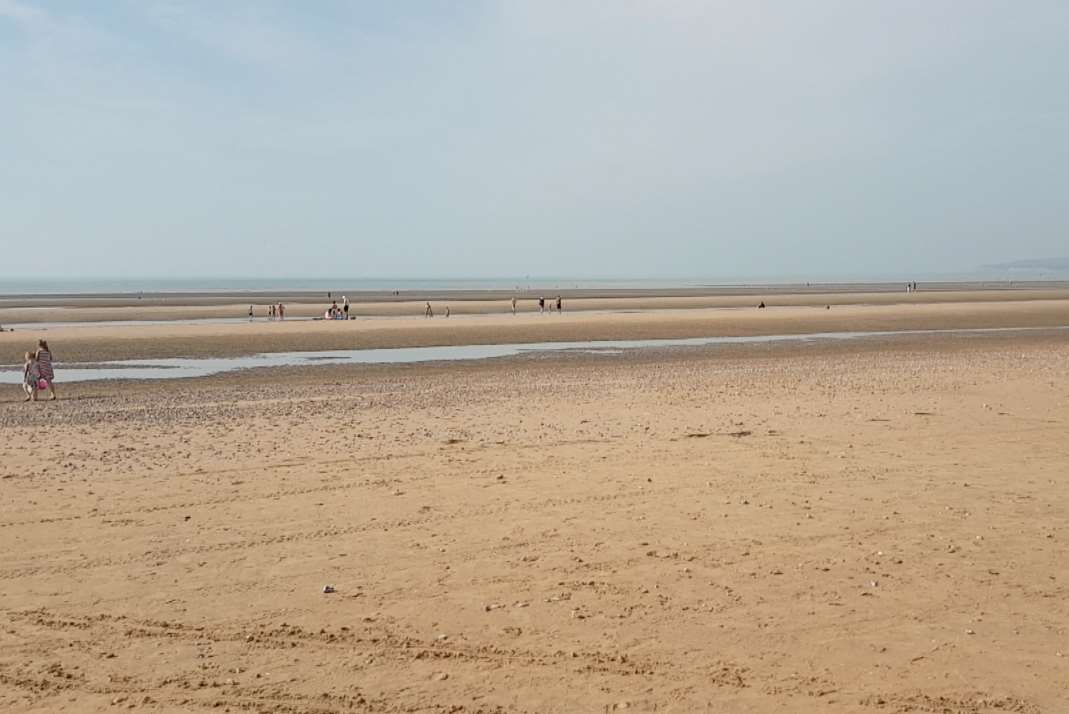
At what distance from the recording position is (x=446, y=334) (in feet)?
151

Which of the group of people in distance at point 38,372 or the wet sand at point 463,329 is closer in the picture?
the group of people in distance at point 38,372

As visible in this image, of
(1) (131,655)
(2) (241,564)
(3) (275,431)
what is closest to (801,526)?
(2) (241,564)

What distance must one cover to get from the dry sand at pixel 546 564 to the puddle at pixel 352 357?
1327cm

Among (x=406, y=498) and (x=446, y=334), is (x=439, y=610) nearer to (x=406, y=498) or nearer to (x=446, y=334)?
(x=406, y=498)

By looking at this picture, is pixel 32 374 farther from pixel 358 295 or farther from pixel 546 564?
pixel 358 295

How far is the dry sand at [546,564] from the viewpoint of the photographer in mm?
6113

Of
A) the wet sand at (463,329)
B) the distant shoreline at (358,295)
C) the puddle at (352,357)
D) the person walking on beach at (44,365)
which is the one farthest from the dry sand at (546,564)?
the distant shoreline at (358,295)

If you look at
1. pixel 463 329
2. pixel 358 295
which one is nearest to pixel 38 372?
pixel 463 329

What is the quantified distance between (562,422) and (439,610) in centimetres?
932

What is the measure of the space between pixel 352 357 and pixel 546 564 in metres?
27.1

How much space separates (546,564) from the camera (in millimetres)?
8391

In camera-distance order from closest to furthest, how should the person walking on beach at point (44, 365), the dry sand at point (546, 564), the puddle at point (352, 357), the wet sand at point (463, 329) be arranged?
the dry sand at point (546, 564), the person walking on beach at point (44, 365), the puddle at point (352, 357), the wet sand at point (463, 329)

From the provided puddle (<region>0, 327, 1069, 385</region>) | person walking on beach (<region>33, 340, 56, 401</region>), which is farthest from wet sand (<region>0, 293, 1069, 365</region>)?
person walking on beach (<region>33, 340, 56, 401</region>)

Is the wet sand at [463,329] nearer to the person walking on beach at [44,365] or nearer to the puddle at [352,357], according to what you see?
the puddle at [352,357]
